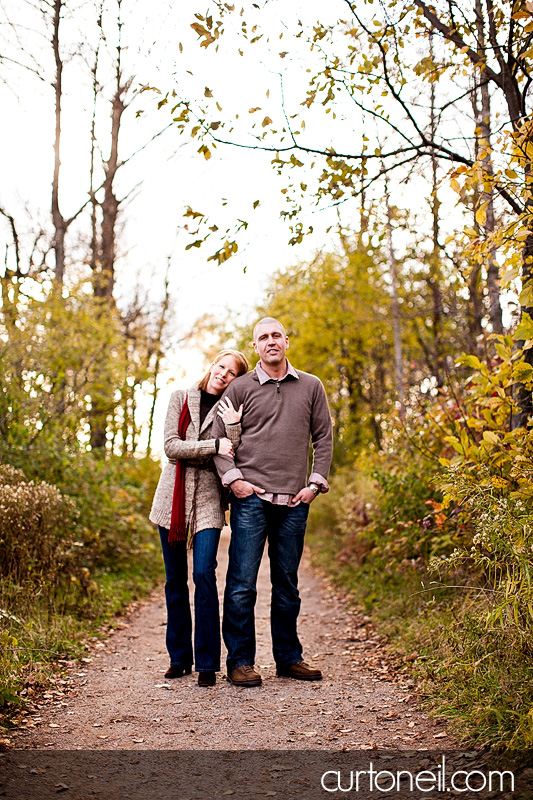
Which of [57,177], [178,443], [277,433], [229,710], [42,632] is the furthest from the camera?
[57,177]

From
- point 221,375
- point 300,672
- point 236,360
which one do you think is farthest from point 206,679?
point 236,360

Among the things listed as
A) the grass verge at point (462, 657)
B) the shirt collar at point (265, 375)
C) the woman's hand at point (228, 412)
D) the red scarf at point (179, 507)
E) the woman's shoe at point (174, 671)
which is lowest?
the woman's shoe at point (174, 671)

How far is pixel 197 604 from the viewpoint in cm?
485

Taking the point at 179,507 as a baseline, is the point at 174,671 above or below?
below

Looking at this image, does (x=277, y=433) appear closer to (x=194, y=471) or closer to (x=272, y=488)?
(x=272, y=488)

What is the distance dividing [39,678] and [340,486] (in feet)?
29.9

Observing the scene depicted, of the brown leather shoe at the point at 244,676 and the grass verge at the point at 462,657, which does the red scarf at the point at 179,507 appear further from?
the grass verge at the point at 462,657

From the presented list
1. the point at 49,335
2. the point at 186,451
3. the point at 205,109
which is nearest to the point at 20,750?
the point at 186,451

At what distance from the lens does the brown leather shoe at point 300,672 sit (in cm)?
488

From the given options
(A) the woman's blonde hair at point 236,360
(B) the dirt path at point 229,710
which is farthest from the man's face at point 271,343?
(B) the dirt path at point 229,710

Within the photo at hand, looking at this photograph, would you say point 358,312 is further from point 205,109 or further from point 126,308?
point 205,109

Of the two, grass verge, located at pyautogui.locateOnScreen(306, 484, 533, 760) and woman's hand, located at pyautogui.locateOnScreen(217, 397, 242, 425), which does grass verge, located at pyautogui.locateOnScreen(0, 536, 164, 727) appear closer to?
woman's hand, located at pyautogui.locateOnScreen(217, 397, 242, 425)

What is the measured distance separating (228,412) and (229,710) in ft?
6.04

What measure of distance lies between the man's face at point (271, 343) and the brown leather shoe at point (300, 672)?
206 centimetres
